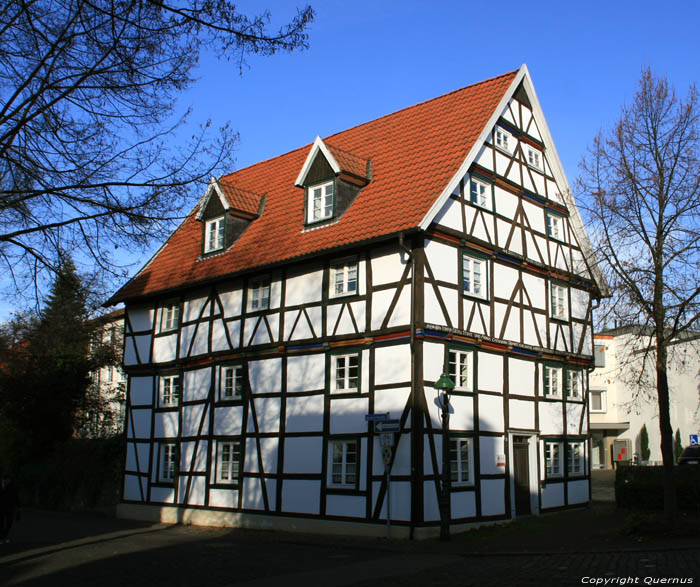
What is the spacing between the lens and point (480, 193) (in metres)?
20.3

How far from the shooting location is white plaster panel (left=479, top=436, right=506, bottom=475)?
18.7m

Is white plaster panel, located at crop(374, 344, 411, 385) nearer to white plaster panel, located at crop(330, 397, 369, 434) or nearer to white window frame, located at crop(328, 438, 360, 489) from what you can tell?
white plaster panel, located at crop(330, 397, 369, 434)

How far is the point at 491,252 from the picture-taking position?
20.1m

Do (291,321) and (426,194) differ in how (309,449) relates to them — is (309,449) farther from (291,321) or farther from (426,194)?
(426,194)

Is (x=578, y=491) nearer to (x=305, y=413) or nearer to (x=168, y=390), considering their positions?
(x=305, y=413)

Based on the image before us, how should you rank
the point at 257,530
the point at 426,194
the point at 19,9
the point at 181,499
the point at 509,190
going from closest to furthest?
1. the point at 19,9
2. the point at 426,194
3. the point at 257,530
4. the point at 509,190
5. the point at 181,499

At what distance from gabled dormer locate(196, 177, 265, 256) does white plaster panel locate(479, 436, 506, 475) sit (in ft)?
33.6

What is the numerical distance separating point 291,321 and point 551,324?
26.0 feet

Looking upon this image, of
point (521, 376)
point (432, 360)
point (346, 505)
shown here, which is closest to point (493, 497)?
point (521, 376)

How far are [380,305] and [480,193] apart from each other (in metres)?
4.60

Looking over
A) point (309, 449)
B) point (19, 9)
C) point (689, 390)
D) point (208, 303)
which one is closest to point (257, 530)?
point (309, 449)

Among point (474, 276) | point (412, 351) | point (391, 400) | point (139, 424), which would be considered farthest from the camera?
point (139, 424)

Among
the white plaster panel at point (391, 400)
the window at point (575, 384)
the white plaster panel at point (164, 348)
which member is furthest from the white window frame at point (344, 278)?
the window at point (575, 384)

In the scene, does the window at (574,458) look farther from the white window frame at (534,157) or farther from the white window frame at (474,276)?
the white window frame at (534,157)
